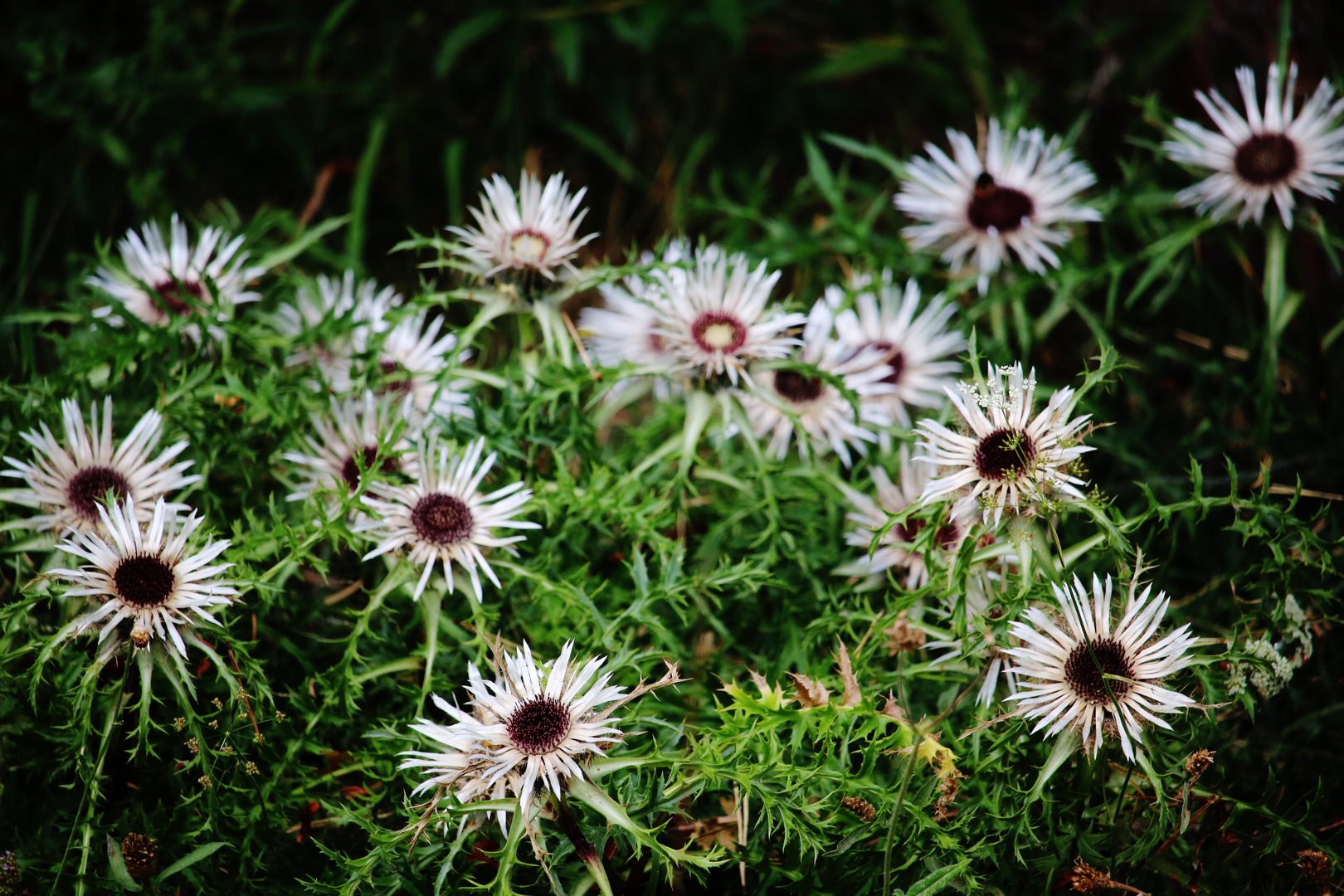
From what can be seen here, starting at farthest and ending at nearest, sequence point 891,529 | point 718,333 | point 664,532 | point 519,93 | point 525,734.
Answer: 1. point 519,93
2. point 664,532
3. point 891,529
4. point 718,333
5. point 525,734

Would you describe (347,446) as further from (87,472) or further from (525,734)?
(525,734)

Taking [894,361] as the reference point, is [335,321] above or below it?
below

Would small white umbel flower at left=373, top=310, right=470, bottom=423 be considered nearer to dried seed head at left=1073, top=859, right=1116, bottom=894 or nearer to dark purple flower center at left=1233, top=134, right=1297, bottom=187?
dried seed head at left=1073, top=859, right=1116, bottom=894

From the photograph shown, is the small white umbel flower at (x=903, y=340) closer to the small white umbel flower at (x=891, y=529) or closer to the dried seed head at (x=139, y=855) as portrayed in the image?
the small white umbel flower at (x=891, y=529)

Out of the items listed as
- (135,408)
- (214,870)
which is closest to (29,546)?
(135,408)

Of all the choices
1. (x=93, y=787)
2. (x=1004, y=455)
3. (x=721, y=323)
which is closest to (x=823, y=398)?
(x=721, y=323)

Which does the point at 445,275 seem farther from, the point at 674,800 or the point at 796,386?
the point at 674,800

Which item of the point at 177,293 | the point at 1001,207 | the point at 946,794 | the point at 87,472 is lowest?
the point at 946,794
